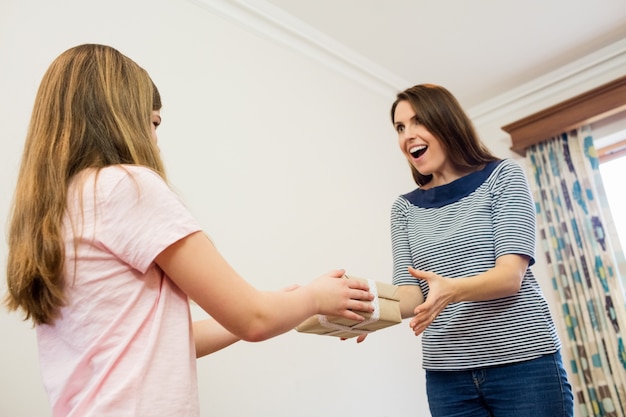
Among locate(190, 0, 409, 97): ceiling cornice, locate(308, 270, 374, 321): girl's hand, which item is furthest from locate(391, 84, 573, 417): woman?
locate(190, 0, 409, 97): ceiling cornice

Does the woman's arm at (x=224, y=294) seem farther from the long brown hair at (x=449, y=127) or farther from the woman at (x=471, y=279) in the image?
the long brown hair at (x=449, y=127)

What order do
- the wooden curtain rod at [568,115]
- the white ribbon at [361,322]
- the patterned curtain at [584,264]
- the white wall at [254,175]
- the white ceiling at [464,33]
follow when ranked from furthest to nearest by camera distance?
the wooden curtain rod at [568,115] → the patterned curtain at [584,264] → the white ceiling at [464,33] → the white wall at [254,175] → the white ribbon at [361,322]

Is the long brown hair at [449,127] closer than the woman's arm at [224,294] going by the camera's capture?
No

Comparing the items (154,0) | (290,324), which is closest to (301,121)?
(154,0)

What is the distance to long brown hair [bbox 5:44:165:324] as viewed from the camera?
0.79 m

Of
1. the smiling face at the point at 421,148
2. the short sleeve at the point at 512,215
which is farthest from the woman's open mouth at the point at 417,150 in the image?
the short sleeve at the point at 512,215

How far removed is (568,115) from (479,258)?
2543 mm

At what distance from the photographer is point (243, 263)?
87.5 inches

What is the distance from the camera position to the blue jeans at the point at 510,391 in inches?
47.1

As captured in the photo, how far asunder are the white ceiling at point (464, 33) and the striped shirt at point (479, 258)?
1.69m

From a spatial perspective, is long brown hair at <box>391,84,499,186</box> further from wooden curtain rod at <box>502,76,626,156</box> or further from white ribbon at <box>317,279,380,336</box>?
wooden curtain rod at <box>502,76,626,156</box>

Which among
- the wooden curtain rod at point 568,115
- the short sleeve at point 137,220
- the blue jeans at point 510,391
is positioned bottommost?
the blue jeans at point 510,391

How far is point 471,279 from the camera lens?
4.01ft

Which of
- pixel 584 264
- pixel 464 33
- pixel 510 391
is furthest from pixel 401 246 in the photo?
pixel 584 264
